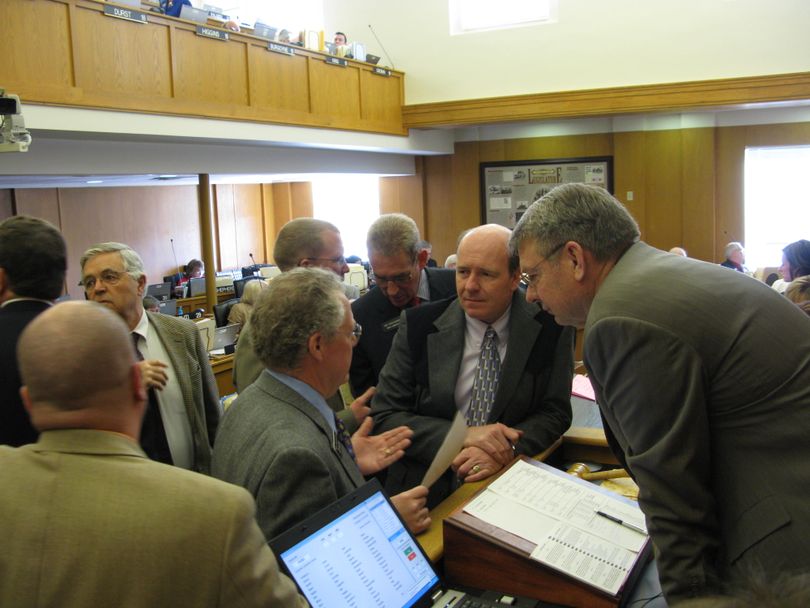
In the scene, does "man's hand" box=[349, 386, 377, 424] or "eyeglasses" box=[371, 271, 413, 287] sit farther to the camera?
"eyeglasses" box=[371, 271, 413, 287]

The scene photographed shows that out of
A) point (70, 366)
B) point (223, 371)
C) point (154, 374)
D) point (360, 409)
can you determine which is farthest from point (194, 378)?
point (223, 371)

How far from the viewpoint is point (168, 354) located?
3.05 metres

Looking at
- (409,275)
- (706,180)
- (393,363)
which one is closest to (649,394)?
(393,363)

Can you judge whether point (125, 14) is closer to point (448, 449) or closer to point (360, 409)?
point (360, 409)

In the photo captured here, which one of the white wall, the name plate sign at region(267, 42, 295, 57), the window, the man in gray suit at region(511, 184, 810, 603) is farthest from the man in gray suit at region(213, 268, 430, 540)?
the window

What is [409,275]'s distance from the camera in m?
3.28

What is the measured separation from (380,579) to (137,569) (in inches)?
23.2

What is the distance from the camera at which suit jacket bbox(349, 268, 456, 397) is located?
125 inches

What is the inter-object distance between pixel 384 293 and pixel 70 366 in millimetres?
2210

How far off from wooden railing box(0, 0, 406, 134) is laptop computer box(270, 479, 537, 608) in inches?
241

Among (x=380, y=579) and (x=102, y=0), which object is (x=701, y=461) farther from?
(x=102, y=0)

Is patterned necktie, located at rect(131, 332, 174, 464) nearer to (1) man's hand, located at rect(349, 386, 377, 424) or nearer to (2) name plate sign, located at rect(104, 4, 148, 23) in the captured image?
(1) man's hand, located at rect(349, 386, 377, 424)

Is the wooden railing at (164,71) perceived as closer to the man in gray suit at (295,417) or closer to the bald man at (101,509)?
the man in gray suit at (295,417)

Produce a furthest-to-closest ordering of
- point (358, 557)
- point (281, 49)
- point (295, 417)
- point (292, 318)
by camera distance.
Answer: point (281, 49) → point (292, 318) → point (295, 417) → point (358, 557)
